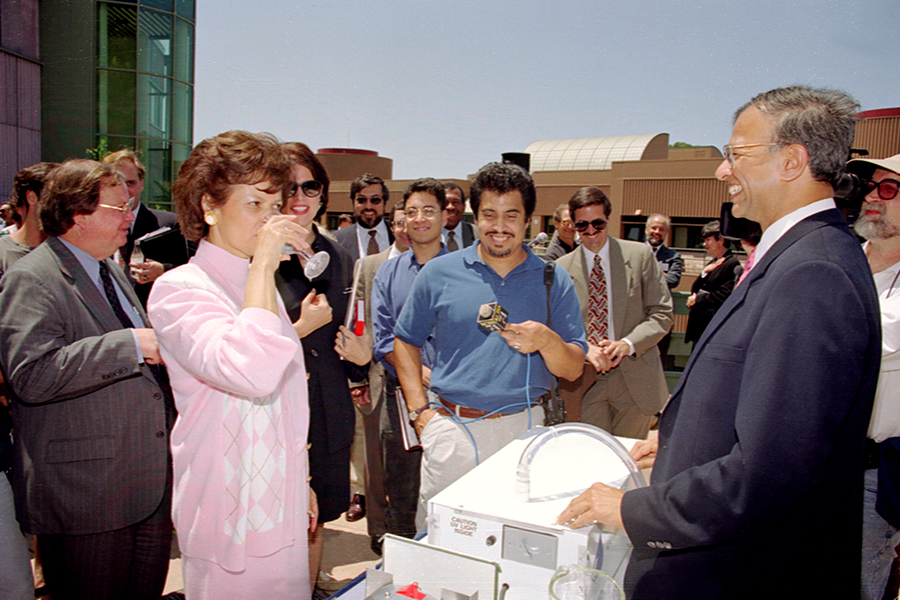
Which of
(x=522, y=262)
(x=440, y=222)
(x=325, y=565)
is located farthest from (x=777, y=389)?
(x=325, y=565)

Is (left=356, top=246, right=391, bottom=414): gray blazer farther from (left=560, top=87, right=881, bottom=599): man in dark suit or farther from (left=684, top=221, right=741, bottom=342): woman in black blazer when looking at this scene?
(left=684, top=221, right=741, bottom=342): woman in black blazer

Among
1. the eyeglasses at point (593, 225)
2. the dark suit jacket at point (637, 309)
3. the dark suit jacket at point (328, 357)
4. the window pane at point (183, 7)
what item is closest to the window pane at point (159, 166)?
the window pane at point (183, 7)

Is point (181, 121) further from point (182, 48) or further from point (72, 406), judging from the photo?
point (72, 406)

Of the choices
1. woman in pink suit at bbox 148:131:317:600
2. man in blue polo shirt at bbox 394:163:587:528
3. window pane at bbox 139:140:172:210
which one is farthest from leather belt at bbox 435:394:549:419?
window pane at bbox 139:140:172:210

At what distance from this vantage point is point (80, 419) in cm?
173

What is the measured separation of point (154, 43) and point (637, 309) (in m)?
9.77

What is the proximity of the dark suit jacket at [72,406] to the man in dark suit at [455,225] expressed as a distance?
3.43 metres

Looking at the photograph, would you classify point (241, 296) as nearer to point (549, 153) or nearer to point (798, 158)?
point (798, 158)

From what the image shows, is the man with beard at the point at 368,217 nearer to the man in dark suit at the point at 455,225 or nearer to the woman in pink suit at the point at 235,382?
the man in dark suit at the point at 455,225

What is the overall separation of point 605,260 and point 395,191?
924 inches

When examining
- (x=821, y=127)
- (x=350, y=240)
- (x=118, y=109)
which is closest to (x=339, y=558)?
(x=350, y=240)

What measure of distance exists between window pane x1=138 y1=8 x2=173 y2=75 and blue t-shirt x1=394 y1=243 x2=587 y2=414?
6.93m

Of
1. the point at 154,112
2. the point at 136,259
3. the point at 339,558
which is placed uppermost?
the point at 154,112

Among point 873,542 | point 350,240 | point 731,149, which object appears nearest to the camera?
point 731,149
